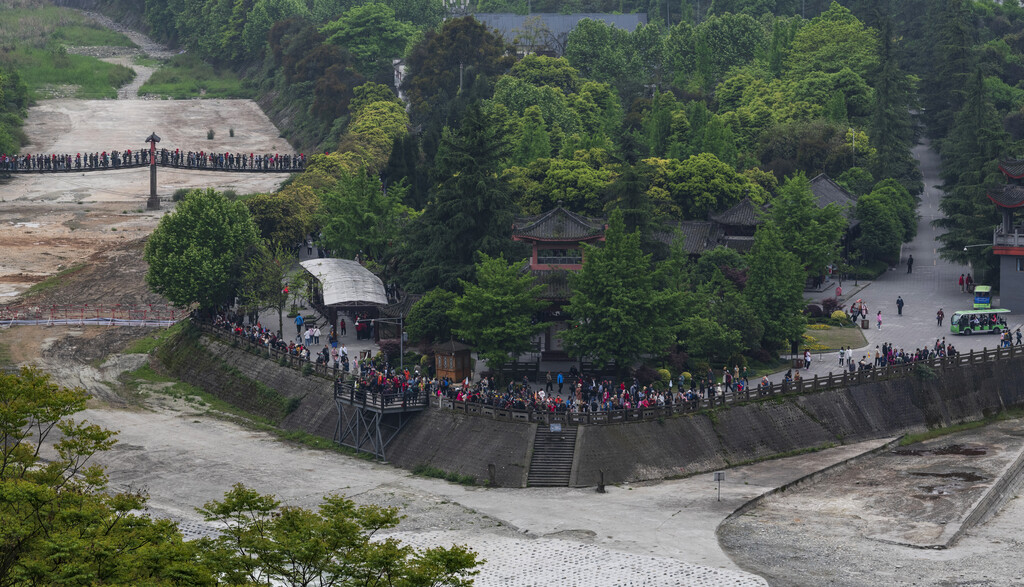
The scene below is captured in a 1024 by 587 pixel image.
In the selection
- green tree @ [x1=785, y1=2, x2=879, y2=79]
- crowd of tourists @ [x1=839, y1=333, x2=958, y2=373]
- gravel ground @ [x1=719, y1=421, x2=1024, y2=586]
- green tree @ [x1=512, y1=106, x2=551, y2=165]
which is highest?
green tree @ [x1=785, y1=2, x2=879, y2=79]

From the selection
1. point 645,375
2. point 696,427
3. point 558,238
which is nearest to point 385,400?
point 645,375

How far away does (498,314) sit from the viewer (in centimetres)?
8738

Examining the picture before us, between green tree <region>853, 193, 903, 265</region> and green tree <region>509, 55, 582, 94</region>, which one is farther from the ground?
green tree <region>509, 55, 582, 94</region>

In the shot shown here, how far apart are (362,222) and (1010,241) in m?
43.5

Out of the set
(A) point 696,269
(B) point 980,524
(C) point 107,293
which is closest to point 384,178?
(C) point 107,293

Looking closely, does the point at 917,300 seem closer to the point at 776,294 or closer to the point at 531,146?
the point at 776,294


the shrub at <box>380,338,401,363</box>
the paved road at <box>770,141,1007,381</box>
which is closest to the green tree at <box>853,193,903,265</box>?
the paved road at <box>770,141,1007,381</box>

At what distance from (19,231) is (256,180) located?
86.3 ft

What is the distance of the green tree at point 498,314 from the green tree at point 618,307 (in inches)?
93.8

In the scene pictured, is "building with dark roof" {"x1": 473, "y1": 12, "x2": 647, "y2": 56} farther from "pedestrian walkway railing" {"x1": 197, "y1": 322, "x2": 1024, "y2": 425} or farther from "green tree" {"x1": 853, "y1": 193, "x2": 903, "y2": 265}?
"pedestrian walkway railing" {"x1": 197, "y1": 322, "x2": 1024, "y2": 425}

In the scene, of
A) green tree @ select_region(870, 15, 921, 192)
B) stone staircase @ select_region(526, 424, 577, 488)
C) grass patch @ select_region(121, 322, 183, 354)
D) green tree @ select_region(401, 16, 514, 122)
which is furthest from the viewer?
green tree @ select_region(401, 16, 514, 122)

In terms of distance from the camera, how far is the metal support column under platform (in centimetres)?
8244

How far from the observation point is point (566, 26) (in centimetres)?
19538

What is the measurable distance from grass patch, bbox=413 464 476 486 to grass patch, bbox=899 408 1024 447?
82.4 feet
